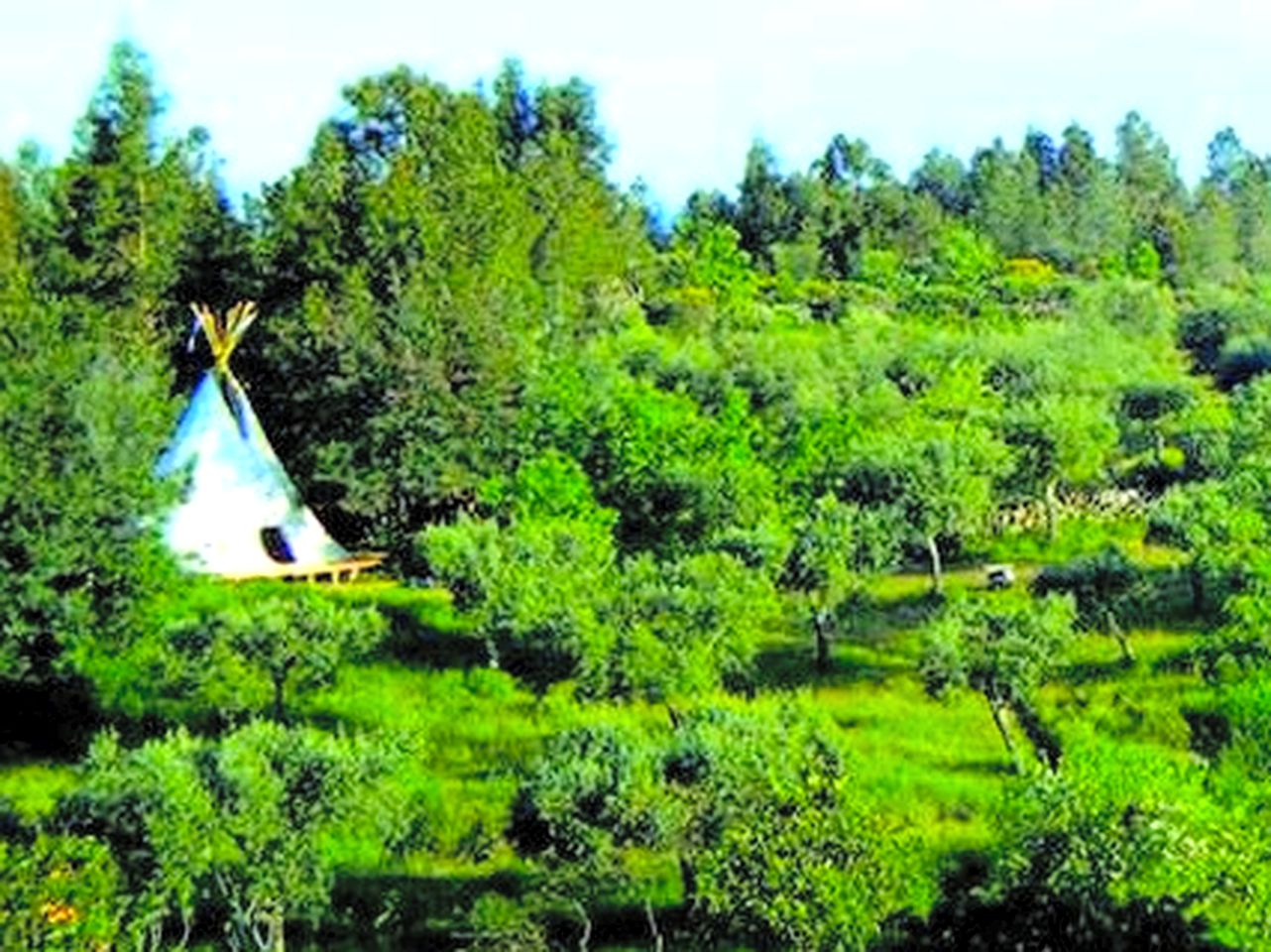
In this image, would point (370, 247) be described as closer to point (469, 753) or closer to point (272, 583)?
point (272, 583)

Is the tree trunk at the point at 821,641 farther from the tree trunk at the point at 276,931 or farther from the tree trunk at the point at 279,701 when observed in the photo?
the tree trunk at the point at 276,931

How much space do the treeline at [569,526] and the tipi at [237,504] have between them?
2.50 m

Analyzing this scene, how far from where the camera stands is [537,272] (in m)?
72.2

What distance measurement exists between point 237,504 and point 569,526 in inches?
415

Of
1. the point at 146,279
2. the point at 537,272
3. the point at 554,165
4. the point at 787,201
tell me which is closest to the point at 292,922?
the point at 146,279

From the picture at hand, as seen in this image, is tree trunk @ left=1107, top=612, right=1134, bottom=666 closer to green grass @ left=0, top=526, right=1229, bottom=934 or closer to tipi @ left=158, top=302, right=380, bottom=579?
green grass @ left=0, top=526, right=1229, bottom=934

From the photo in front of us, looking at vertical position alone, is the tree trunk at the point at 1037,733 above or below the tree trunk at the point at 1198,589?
below

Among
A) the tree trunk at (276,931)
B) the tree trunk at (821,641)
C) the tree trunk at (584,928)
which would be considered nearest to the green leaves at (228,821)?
the tree trunk at (276,931)

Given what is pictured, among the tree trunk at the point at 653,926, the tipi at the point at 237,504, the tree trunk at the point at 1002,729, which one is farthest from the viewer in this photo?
the tipi at the point at 237,504

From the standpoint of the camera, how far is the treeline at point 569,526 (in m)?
24.0

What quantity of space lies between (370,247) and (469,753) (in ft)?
80.2

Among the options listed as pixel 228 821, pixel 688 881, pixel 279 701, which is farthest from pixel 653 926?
pixel 279 701

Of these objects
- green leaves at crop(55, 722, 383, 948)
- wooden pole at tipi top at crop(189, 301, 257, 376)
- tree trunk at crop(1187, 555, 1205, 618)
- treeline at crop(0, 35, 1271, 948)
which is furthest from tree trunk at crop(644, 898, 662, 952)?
wooden pole at tipi top at crop(189, 301, 257, 376)

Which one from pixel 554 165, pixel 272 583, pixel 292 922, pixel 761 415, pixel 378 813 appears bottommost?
pixel 292 922
